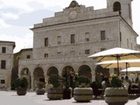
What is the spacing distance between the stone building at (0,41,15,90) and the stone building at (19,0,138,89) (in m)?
7.66

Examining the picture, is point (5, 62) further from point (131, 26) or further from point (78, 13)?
point (131, 26)

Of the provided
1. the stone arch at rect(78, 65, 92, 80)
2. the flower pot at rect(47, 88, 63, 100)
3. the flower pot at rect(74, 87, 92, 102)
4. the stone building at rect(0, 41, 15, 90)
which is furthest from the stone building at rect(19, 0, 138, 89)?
the flower pot at rect(74, 87, 92, 102)

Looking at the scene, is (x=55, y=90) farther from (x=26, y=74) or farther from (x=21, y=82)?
(x=26, y=74)

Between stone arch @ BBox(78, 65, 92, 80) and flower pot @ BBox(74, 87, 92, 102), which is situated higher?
stone arch @ BBox(78, 65, 92, 80)

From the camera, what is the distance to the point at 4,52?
57.5 metres

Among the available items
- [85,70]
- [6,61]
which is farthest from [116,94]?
Answer: [6,61]

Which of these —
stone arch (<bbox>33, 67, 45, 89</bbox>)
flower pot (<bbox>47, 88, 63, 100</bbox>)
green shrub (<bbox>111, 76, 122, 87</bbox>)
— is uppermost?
stone arch (<bbox>33, 67, 45, 89</bbox>)

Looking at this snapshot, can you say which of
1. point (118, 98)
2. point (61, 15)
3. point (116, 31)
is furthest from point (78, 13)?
point (118, 98)

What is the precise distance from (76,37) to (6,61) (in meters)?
18.1

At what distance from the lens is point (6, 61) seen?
57.4 metres

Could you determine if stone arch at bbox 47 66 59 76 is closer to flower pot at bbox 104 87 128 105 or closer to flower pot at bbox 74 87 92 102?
flower pot at bbox 74 87 92 102

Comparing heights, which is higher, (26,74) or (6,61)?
(6,61)

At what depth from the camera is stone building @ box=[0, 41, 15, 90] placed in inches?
Result: 2202

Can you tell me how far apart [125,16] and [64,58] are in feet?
40.5
